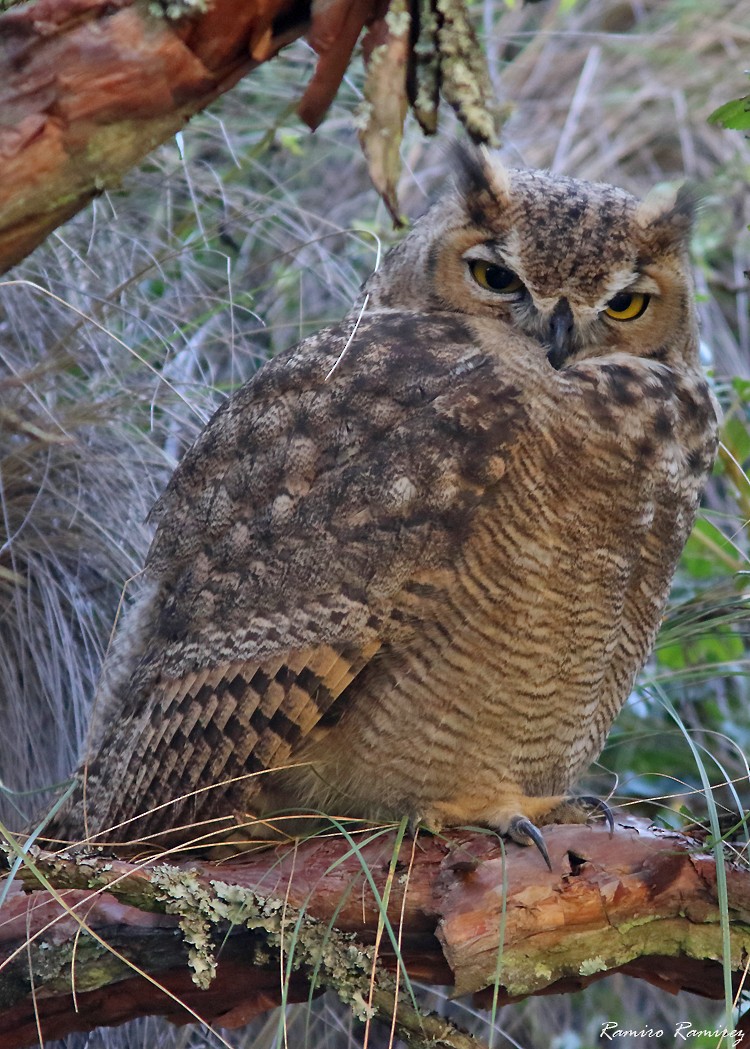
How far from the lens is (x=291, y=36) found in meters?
1.38

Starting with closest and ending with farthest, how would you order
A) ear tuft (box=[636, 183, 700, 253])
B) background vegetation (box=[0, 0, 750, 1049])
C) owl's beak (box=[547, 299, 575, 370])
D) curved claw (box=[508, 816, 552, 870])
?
curved claw (box=[508, 816, 552, 870])
owl's beak (box=[547, 299, 575, 370])
ear tuft (box=[636, 183, 700, 253])
background vegetation (box=[0, 0, 750, 1049])

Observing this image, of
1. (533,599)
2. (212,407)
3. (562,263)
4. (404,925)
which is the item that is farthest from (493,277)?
(404,925)

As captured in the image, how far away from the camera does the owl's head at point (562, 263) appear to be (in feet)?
6.36

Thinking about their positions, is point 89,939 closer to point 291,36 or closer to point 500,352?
point 500,352

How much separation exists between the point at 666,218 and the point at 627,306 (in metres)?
0.16

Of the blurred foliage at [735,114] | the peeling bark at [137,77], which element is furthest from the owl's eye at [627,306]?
the peeling bark at [137,77]

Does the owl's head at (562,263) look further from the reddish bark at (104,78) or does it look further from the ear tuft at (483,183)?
the reddish bark at (104,78)

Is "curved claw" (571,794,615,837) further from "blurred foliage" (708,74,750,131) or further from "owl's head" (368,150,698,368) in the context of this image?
"blurred foliage" (708,74,750,131)

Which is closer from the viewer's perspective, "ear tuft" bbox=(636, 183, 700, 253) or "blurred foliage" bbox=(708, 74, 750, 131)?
"blurred foliage" bbox=(708, 74, 750, 131)

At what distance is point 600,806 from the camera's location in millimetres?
1923

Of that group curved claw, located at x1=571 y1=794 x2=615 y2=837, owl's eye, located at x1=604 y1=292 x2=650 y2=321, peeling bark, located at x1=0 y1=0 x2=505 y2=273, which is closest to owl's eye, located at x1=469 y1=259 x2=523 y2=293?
owl's eye, located at x1=604 y1=292 x2=650 y2=321

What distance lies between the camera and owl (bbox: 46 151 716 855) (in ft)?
5.85

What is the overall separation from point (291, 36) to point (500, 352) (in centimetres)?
66

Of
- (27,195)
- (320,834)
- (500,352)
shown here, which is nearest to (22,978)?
(320,834)
